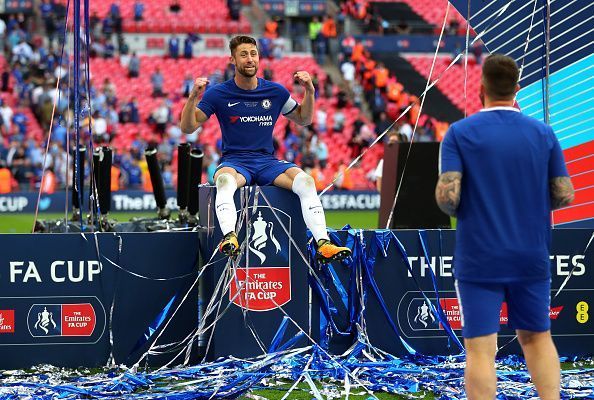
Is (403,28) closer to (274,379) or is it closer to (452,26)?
(452,26)

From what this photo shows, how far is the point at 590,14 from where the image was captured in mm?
8703

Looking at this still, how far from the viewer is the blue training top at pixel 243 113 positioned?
736 cm

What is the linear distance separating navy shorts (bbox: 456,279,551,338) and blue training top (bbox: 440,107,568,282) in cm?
5

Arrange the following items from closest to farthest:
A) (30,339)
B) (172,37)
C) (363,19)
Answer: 1. (30,339)
2. (172,37)
3. (363,19)

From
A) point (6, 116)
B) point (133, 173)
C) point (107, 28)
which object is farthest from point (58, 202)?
point (107, 28)

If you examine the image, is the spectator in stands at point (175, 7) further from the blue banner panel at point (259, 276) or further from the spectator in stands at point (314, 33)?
the blue banner panel at point (259, 276)

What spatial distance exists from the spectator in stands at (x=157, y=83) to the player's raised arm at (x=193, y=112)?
75.1 ft

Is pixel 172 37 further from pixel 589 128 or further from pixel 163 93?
pixel 589 128

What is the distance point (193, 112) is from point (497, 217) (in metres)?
3.01

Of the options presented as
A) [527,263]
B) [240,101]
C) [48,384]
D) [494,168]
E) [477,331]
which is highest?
[240,101]

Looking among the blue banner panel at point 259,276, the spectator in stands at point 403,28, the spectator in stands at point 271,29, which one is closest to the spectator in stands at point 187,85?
the spectator in stands at point 271,29

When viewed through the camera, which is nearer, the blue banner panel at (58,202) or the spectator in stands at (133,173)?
the blue banner panel at (58,202)

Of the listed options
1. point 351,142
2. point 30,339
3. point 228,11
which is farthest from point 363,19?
point 30,339

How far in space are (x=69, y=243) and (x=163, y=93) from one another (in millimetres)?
23211
